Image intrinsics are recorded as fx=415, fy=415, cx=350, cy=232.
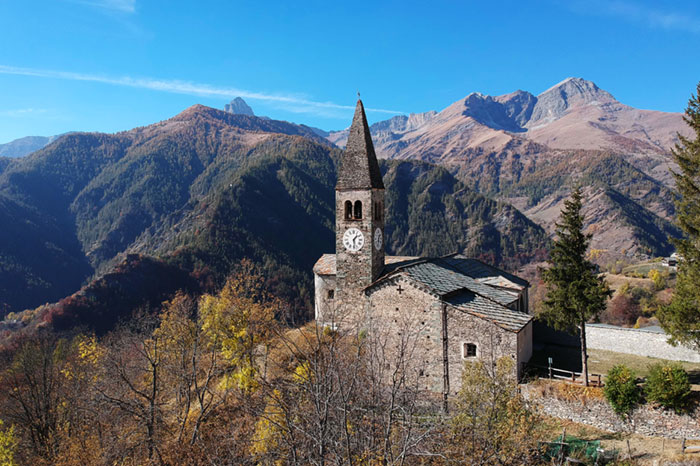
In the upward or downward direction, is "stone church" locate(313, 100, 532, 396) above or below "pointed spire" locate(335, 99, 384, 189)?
below

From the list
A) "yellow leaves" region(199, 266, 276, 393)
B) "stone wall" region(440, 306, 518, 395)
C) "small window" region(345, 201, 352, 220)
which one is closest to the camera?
"stone wall" region(440, 306, 518, 395)

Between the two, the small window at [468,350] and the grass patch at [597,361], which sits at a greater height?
the small window at [468,350]

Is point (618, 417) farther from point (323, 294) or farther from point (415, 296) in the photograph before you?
point (323, 294)

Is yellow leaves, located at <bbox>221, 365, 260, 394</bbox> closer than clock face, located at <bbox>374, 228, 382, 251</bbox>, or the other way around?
yellow leaves, located at <bbox>221, 365, 260, 394</bbox>

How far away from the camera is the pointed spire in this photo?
103 feet

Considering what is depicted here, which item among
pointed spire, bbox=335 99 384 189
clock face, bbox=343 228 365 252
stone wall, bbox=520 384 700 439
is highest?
pointed spire, bbox=335 99 384 189

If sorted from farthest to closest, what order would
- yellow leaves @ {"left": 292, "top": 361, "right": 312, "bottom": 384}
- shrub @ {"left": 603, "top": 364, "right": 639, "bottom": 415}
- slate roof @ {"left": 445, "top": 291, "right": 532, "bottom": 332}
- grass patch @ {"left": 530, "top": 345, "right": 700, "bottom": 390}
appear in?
1. grass patch @ {"left": 530, "top": 345, "right": 700, "bottom": 390}
2. slate roof @ {"left": 445, "top": 291, "right": 532, "bottom": 332}
3. shrub @ {"left": 603, "top": 364, "right": 639, "bottom": 415}
4. yellow leaves @ {"left": 292, "top": 361, "right": 312, "bottom": 384}

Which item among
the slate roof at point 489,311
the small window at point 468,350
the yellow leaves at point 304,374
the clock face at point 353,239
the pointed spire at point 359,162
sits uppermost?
the pointed spire at point 359,162

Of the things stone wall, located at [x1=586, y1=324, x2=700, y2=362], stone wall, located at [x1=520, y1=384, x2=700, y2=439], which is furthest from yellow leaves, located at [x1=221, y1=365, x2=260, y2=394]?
stone wall, located at [x1=586, y1=324, x2=700, y2=362]

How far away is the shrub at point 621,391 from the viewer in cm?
2189

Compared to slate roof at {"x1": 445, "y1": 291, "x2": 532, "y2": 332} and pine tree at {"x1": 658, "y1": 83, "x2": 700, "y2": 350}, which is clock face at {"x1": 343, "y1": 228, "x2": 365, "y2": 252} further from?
pine tree at {"x1": 658, "y1": 83, "x2": 700, "y2": 350}

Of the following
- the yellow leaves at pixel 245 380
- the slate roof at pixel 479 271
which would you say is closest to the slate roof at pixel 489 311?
the slate roof at pixel 479 271

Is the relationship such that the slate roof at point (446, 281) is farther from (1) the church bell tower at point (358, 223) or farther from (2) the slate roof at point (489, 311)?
(1) the church bell tower at point (358, 223)

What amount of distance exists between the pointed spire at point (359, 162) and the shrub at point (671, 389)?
20.4m
